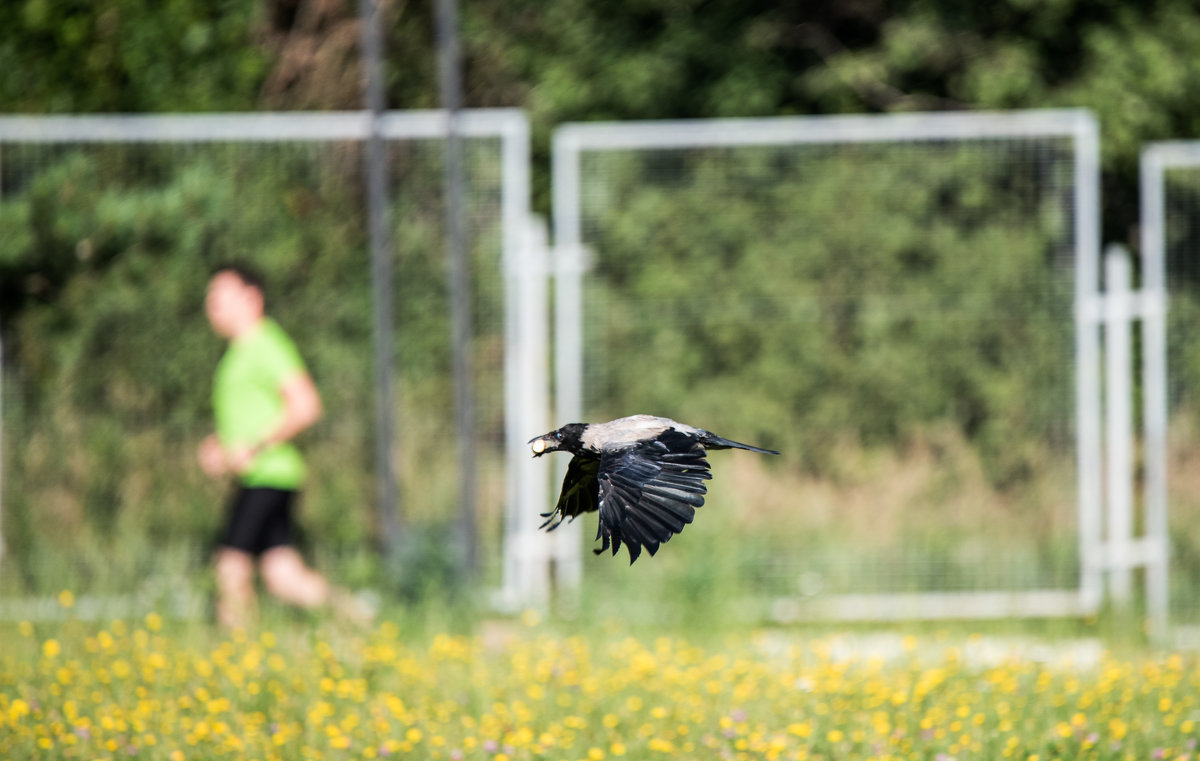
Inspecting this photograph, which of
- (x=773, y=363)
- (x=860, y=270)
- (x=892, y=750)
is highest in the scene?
(x=860, y=270)

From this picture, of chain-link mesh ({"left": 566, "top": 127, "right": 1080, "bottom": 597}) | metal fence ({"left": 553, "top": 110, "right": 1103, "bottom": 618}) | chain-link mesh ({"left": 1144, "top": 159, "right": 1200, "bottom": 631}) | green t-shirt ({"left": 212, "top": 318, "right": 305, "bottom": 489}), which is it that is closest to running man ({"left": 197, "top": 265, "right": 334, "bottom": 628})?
green t-shirt ({"left": 212, "top": 318, "right": 305, "bottom": 489})

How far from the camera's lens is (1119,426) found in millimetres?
6520

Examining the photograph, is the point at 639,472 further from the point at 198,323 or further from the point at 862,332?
the point at 198,323

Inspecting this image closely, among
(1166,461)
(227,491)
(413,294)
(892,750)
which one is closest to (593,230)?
(413,294)

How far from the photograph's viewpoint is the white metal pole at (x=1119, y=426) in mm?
6457

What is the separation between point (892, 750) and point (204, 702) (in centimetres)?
207

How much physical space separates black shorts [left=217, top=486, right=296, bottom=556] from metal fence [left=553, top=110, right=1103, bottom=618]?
1.31m

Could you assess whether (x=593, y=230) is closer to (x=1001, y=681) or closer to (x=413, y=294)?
(x=413, y=294)

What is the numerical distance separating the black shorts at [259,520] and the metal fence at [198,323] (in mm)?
724

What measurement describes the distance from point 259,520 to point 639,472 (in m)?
3.26

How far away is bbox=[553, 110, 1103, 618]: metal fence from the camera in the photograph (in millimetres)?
6578

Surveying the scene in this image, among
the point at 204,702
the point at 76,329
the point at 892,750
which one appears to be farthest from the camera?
the point at 76,329

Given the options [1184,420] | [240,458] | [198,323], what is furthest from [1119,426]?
[198,323]

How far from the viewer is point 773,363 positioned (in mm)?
6750
